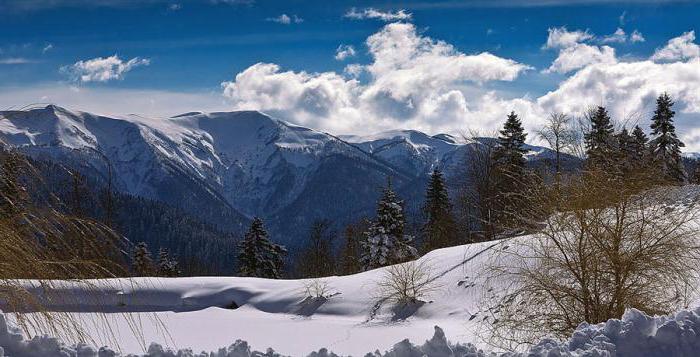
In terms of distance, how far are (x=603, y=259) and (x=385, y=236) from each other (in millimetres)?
24831

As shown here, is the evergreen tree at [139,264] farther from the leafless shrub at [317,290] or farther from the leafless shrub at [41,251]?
the leafless shrub at [317,290]

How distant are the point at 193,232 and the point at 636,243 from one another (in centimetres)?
17913

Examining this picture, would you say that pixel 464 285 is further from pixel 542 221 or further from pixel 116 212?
pixel 116 212

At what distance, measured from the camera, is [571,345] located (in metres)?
3.68

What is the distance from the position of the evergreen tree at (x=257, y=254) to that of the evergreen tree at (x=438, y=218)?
1024 centimetres

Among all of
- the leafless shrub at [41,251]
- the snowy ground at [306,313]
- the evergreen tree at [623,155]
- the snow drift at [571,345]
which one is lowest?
the snowy ground at [306,313]

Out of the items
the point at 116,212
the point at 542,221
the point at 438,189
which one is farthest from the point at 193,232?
the point at 542,221

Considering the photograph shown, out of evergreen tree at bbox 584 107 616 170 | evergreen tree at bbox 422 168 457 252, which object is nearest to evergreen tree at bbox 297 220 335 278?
evergreen tree at bbox 422 168 457 252

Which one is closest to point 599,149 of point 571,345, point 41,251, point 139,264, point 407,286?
point 571,345

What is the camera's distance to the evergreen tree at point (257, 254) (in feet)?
119

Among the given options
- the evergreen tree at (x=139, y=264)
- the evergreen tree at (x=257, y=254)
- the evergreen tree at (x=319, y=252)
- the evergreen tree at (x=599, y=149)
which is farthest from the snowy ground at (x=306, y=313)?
the evergreen tree at (x=319, y=252)

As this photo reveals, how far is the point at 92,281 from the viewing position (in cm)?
359

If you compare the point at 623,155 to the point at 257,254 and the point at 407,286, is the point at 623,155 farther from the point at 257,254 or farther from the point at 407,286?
the point at 257,254

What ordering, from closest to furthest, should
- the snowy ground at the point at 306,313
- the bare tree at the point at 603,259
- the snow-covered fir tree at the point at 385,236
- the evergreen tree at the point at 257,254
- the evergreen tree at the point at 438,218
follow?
the bare tree at the point at 603,259 → the snowy ground at the point at 306,313 → the snow-covered fir tree at the point at 385,236 → the evergreen tree at the point at 438,218 → the evergreen tree at the point at 257,254
